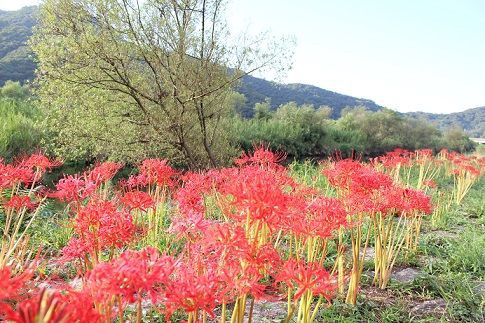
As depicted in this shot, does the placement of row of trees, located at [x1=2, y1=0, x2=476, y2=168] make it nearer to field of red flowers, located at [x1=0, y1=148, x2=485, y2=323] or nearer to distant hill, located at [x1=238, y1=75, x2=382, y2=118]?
field of red flowers, located at [x1=0, y1=148, x2=485, y2=323]

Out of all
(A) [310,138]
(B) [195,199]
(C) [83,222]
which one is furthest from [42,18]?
(A) [310,138]

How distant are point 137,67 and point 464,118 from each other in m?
116

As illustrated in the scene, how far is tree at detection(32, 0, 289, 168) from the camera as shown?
7.91 metres

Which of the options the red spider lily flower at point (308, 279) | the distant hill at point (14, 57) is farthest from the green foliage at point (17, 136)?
the distant hill at point (14, 57)

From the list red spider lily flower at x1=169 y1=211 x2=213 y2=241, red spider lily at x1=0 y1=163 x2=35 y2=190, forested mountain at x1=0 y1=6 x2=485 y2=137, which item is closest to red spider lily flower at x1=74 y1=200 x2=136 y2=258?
red spider lily flower at x1=169 y1=211 x2=213 y2=241

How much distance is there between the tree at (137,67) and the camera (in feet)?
26.0

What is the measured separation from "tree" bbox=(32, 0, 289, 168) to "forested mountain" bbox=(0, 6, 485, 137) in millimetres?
770

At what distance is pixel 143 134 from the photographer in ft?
29.4

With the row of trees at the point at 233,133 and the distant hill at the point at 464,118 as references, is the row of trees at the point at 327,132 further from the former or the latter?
the distant hill at the point at 464,118

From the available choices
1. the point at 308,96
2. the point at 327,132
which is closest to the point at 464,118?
the point at 308,96

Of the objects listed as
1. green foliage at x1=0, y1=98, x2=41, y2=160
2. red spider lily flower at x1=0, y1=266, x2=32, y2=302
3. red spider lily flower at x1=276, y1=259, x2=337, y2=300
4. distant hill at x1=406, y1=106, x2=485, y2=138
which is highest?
distant hill at x1=406, y1=106, x2=485, y2=138

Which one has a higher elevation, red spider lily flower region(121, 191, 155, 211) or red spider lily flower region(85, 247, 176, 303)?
red spider lily flower region(85, 247, 176, 303)

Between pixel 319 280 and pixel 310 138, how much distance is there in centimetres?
1873

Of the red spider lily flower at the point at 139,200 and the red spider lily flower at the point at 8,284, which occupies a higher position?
the red spider lily flower at the point at 8,284
